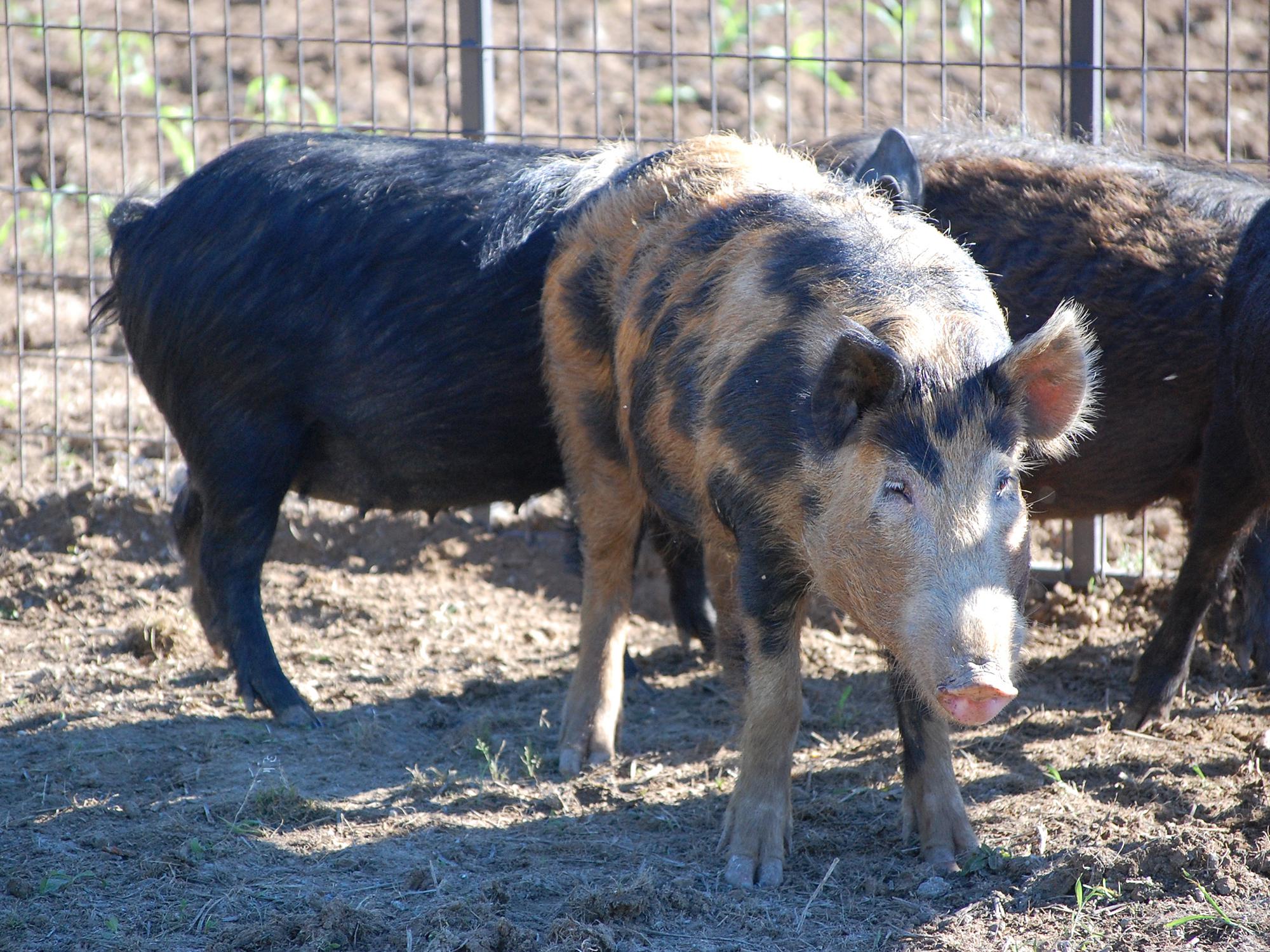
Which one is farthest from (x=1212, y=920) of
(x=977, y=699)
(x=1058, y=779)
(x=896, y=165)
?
(x=896, y=165)

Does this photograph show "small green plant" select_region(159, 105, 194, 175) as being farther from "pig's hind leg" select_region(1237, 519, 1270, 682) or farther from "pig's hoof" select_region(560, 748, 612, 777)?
"pig's hind leg" select_region(1237, 519, 1270, 682)

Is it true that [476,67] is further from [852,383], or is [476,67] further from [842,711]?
[852,383]

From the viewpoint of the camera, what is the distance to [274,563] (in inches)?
241

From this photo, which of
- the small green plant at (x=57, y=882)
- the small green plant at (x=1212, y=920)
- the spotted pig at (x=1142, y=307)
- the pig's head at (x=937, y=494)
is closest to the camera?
the pig's head at (x=937, y=494)

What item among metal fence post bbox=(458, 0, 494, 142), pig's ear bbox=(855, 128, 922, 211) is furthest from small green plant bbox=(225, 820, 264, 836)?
metal fence post bbox=(458, 0, 494, 142)

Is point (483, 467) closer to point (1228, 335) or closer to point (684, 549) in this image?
point (684, 549)

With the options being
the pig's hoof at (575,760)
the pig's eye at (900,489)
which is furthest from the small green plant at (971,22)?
the pig's eye at (900,489)

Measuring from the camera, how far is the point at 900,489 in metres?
3.10

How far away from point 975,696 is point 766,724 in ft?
2.71

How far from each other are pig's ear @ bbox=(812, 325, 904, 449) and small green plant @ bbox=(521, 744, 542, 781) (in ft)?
5.36

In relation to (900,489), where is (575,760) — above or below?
below

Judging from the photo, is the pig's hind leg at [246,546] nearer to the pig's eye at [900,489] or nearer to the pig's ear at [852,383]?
the pig's ear at [852,383]

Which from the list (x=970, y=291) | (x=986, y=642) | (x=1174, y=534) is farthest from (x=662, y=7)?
(x=986, y=642)

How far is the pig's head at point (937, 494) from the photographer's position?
2.97 meters
